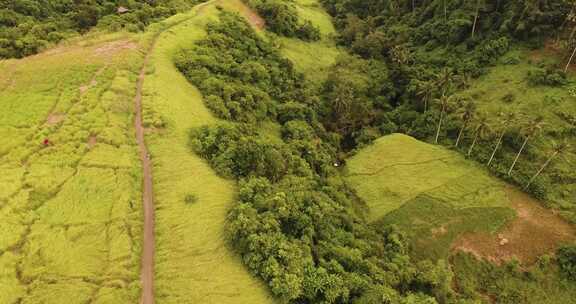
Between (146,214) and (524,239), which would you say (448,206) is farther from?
(146,214)

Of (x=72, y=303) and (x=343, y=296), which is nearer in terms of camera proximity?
(x=72, y=303)

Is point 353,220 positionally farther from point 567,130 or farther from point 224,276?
point 567,130

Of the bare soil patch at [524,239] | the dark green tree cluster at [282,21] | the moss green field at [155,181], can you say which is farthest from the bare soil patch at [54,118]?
the dark green tree cluster at [282,21]

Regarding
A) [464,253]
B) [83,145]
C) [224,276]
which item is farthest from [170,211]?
[464,253]

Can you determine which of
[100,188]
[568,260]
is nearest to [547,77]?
[568,260]

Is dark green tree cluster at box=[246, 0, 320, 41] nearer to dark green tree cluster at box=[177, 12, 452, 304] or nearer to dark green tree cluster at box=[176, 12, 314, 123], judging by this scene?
dark green tree cluster at box=[176, 12, 314, 123]
